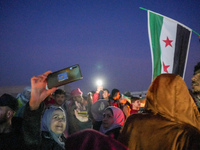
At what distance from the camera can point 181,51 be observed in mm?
4375

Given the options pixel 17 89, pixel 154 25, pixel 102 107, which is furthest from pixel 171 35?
pixel 17 89

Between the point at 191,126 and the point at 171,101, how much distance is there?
1.06ft

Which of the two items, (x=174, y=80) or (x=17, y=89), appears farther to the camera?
(x=17, y=89)

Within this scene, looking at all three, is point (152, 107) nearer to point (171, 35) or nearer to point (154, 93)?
point (154, 93)

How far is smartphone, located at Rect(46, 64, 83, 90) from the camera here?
1.61 meters

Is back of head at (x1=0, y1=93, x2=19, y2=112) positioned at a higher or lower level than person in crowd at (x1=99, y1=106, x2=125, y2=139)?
higher

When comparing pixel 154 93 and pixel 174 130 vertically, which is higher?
pixel 154 93

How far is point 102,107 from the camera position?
5.18m

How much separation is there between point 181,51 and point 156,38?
74 cm

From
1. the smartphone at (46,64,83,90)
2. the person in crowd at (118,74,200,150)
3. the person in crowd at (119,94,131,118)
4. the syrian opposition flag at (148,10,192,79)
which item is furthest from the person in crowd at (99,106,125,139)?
the smartphone at (46,64,83,90)

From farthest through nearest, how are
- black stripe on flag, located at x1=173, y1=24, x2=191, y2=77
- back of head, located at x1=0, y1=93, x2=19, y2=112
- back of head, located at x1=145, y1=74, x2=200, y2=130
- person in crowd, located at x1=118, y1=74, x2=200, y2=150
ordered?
black stripe on flag, located at x1=173, y1=24, x2=191, y2=77 → back of head, located at x1=0, y1=93, x2=19, y2=112 → back of head, located at x1=145, y1=74, x2=200, y2=130 → person in crowd, located at x1=118, y1=74, x2=200, y2=150

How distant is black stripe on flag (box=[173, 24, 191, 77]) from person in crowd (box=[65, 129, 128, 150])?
3823mm

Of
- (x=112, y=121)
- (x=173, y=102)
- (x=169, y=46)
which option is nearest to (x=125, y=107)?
(x=112, y=121)

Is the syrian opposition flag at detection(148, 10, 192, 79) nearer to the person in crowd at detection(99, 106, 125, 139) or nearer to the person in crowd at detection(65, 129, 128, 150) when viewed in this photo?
the person in crowd at detection(99, 106, 125, 139)
